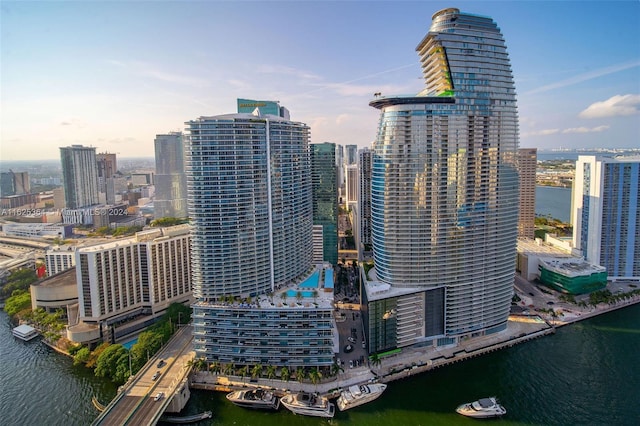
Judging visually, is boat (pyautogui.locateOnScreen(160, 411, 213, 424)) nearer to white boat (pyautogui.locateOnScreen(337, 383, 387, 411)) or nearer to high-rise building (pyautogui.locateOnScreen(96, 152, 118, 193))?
white boat (pyautogui.locateOnScreen(337, 383, 387, 411))

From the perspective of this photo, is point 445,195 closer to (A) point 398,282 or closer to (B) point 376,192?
(B) point 376,192

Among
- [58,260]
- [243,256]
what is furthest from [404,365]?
[58,260]

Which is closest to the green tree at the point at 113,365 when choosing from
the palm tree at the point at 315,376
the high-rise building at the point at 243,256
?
the high-rise building at the point at 243,256

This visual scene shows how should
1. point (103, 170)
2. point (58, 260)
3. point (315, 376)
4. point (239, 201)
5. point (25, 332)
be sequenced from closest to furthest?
point (315, 376), point (239, 201), point (25, 332), point (58, 260), point (103, 170)

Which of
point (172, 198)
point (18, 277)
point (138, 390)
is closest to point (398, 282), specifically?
point (138, 390)

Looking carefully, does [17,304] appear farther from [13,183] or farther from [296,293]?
[13,183]

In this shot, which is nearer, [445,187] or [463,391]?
[463,391]

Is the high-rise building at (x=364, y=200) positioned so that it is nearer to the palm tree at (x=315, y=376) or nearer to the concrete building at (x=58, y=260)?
the palm tree at (x=315, y=376)

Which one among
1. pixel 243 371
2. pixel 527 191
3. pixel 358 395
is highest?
pixel 527 191
